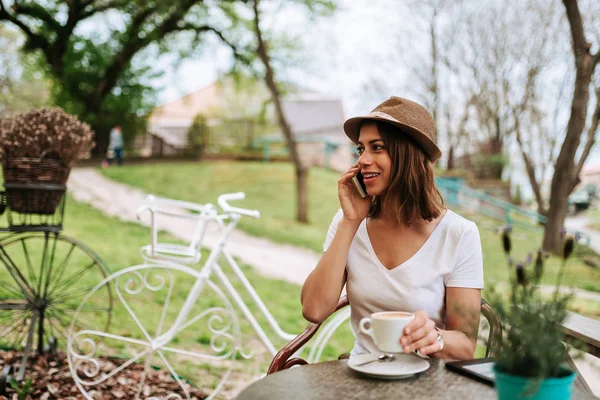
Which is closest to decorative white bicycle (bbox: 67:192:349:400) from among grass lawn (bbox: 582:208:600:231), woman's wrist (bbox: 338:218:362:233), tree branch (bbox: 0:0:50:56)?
woman's wrist (bbox: 338:218:362:233)

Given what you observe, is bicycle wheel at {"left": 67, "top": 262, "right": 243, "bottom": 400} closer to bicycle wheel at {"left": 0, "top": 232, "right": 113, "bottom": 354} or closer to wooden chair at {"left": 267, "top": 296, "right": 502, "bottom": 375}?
bicycle wheel at {"left": 0, "top": 232, "right": 113, "bottom": 354}

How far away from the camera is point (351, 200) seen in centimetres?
214

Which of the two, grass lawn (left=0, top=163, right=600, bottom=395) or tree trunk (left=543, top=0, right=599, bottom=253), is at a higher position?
tree trunk (left=543, top=0, right=599, bottom=253)

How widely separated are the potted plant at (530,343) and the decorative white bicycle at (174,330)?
1976 millimetres

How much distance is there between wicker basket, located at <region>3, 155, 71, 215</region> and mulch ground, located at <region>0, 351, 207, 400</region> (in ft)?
3.38

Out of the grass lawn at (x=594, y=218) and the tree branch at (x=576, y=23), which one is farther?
the grass lawn at (x=594, y=218)

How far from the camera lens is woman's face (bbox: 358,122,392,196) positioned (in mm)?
2143

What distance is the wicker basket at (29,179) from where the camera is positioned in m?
3.70

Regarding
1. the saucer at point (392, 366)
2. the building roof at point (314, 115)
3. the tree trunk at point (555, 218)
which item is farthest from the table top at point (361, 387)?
the building roof at point (314, 115)

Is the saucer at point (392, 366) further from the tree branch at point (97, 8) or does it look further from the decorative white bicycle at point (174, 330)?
the tree branch at point (97, 8)

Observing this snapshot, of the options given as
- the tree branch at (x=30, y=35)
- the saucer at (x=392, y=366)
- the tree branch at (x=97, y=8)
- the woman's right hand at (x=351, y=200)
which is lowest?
the saucer at (x=392, y=366)

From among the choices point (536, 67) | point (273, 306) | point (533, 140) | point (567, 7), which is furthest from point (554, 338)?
point (533, 140)

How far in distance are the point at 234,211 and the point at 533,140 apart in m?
14.9

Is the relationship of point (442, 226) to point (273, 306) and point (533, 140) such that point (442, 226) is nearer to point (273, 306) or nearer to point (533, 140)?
point (273, 306)
